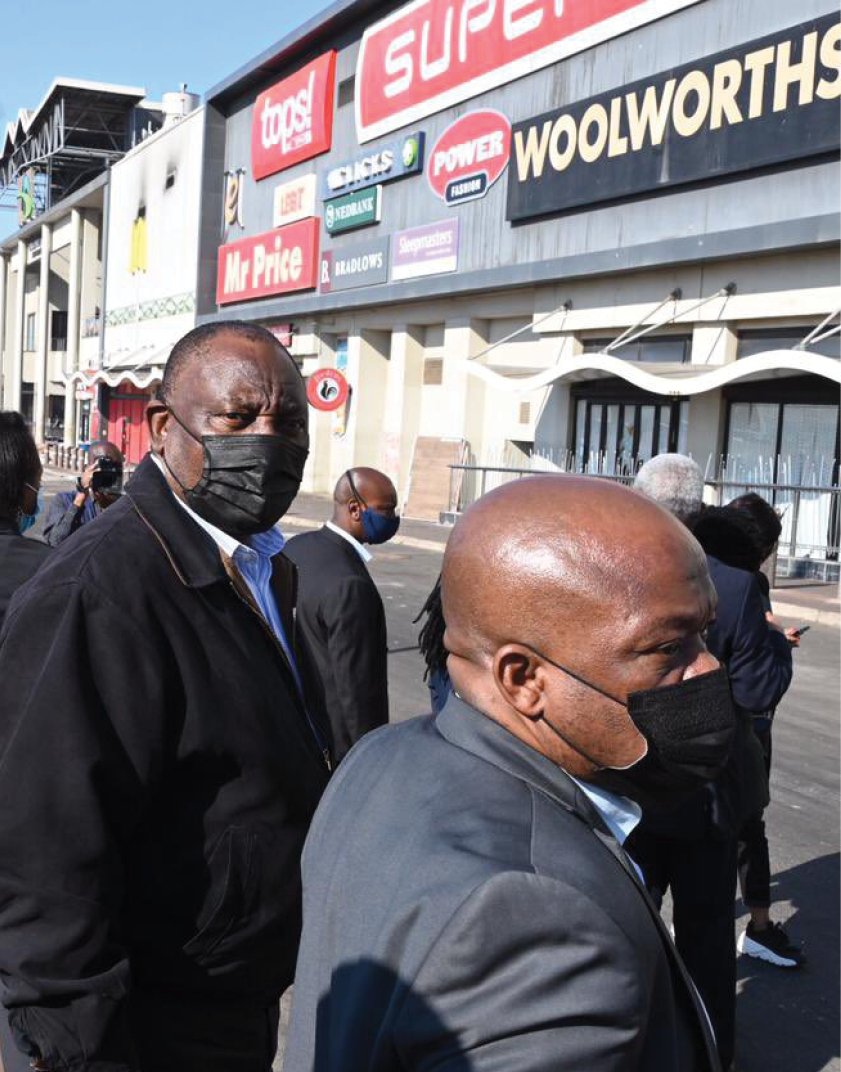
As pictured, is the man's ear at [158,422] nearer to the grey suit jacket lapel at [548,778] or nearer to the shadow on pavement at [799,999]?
the grey suit jacket lapel at [548,778]

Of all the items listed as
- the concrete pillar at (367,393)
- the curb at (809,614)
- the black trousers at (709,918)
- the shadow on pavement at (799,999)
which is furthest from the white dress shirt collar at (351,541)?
the concrete pillar at (367,393)

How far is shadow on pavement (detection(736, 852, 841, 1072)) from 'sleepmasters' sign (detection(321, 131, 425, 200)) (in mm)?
20999

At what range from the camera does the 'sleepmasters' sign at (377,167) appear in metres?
23.6

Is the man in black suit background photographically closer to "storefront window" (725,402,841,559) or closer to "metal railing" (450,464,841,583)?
"metal railing" (450,464,841,583)

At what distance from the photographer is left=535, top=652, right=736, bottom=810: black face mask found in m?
1.56

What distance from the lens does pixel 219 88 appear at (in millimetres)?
32031

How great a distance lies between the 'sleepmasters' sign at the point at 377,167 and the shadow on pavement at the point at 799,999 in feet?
68.9

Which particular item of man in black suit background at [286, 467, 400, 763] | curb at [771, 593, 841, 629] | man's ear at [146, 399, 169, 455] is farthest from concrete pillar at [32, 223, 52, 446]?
man's ear at [146, 399, 169, 455]

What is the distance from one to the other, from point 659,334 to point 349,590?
1546cm

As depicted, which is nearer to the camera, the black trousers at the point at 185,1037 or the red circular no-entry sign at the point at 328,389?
the black trousers at the point at 185,1037

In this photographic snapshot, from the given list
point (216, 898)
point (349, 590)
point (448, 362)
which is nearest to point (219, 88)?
point (448, 362)

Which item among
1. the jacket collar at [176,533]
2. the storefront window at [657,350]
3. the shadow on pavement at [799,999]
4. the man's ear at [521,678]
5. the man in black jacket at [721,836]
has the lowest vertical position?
the shadow on pavement at [799,999]

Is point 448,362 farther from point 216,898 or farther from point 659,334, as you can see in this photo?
point 216,898

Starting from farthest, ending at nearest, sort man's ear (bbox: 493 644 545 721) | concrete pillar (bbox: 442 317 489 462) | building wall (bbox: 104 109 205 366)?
building wall (bbox: 104 109 205 366), concrete pillar (bbox: 442 317 489 462), man's ear (bbox: 493 644 545 721)
